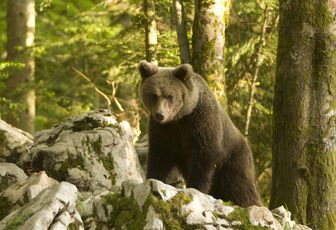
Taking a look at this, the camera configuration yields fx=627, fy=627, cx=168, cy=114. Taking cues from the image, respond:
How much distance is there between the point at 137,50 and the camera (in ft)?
40.6

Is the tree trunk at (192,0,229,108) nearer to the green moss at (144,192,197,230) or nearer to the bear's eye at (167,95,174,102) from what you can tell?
the bear's eye at (167,95,174,102)

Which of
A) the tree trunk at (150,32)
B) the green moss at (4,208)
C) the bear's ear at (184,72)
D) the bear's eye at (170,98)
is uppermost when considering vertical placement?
the tree trunk at (150,32)

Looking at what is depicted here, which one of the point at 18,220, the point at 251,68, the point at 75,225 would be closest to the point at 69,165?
the point at 75,225

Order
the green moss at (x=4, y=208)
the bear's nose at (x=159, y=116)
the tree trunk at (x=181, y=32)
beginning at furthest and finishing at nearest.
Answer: the tree trunk at (x=181, y=32), the bear's nose at (x=159, y=116), the green moss at (x=4, y=208)

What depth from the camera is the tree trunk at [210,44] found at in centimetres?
862

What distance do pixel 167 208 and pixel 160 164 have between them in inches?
95.4

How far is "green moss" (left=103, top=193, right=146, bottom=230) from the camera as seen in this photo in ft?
17.1

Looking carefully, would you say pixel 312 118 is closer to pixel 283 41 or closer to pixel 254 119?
pixel 283 41

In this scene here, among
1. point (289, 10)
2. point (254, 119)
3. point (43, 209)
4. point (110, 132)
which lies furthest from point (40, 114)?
point (43, 209)

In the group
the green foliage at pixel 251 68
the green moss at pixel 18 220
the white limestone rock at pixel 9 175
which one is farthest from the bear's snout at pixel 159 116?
the green foliage at pixel 251 68

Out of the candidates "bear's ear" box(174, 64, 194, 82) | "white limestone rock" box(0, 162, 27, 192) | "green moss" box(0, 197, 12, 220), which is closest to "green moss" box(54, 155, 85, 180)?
"white limestone rock" box(0, 162, 27, 192)

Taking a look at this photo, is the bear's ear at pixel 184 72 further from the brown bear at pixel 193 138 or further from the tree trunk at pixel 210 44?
the tree trunk at pixel 210 44

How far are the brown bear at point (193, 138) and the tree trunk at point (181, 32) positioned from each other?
1.27 m

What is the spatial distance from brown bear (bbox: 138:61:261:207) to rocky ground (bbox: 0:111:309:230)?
1.70 ft
